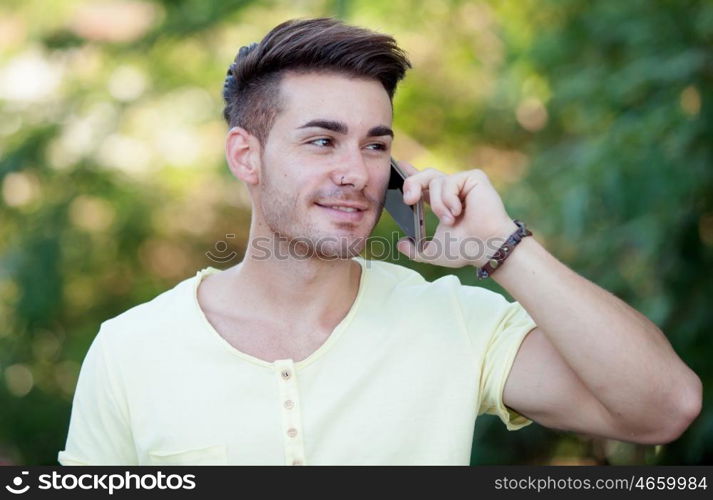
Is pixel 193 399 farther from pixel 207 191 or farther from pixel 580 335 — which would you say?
pixel 207 191

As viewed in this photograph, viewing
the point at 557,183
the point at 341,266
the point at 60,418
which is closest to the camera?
the point at 341,266

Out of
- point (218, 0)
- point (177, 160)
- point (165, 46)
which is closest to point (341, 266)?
point (218, 0)

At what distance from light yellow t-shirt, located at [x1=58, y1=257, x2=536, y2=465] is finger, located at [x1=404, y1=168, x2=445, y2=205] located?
0.29m

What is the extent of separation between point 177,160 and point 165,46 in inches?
52.7

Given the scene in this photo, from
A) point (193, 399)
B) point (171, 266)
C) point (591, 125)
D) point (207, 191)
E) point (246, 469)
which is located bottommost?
point (246, 469)

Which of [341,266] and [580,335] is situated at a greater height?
[341,266]

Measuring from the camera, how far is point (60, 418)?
6051 mm

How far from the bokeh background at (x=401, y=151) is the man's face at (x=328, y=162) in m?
1.41

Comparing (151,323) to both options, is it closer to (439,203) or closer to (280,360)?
(280,360)

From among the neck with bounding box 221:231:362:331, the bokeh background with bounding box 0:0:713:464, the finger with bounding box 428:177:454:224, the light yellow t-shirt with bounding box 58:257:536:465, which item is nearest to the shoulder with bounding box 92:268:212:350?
the light yellow t-shirt with bounding box 58:257:536:465

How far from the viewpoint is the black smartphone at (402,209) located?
2.45 meters

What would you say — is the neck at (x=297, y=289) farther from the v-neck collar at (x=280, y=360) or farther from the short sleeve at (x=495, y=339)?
the short sleeve at (x=495, y=339)

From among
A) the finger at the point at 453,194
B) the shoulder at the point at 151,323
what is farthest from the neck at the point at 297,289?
the finger at the point at 453,194

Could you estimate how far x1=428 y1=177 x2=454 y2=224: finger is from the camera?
7.67ft
